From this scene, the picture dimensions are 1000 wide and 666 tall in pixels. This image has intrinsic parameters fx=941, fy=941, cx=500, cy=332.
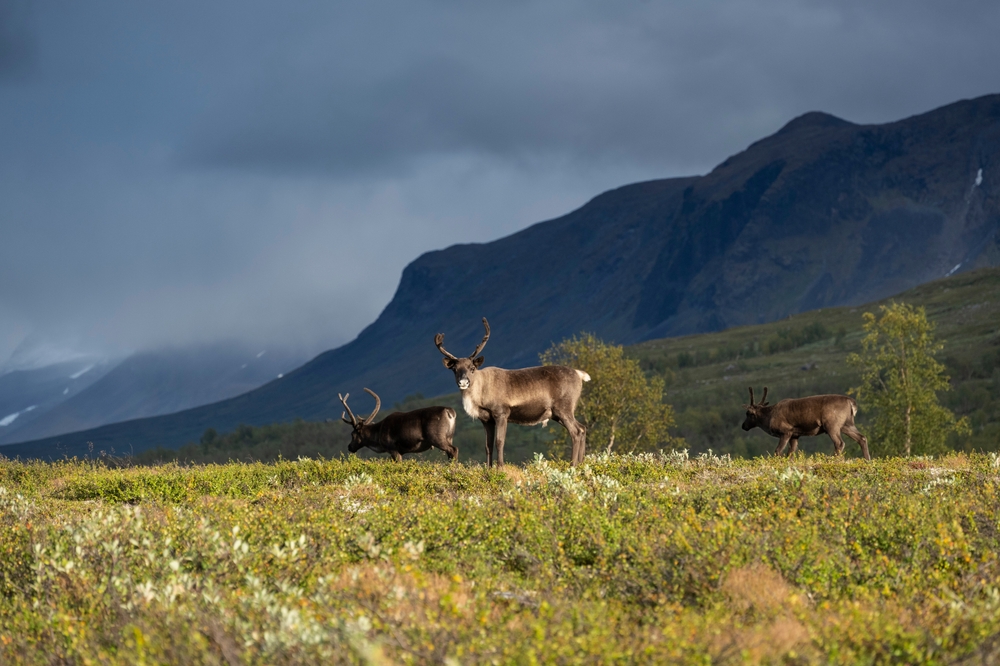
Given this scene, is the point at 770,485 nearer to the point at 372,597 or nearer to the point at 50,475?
the point at 372,597

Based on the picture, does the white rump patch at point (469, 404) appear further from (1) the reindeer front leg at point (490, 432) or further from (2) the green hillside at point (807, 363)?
(2) the green hillside at point (807, 363)

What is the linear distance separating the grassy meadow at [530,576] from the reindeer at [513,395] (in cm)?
495

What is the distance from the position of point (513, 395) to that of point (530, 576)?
977 cm

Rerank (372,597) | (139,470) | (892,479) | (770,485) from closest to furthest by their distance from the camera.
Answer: (372,597), (770,485), (892,479), (139,470)

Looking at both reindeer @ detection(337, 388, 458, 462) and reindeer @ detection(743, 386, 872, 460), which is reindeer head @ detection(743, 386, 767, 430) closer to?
reindeer @ detection(743, 386, 872, 460)

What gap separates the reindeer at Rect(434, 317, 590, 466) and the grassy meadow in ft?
16.2

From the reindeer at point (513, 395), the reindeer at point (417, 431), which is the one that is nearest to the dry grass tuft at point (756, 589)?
the reindeer at point (513, 395)

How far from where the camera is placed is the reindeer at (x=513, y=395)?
1878 centimetres

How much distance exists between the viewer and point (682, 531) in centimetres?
1000

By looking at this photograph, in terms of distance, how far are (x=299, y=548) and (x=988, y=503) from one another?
821 cm

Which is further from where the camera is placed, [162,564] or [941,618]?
[162,564]

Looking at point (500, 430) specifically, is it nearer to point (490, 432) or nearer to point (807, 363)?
point (490, 432)

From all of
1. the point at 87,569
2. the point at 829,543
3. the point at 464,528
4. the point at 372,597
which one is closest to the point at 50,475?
the point at 87,569

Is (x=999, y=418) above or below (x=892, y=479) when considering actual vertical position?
below
